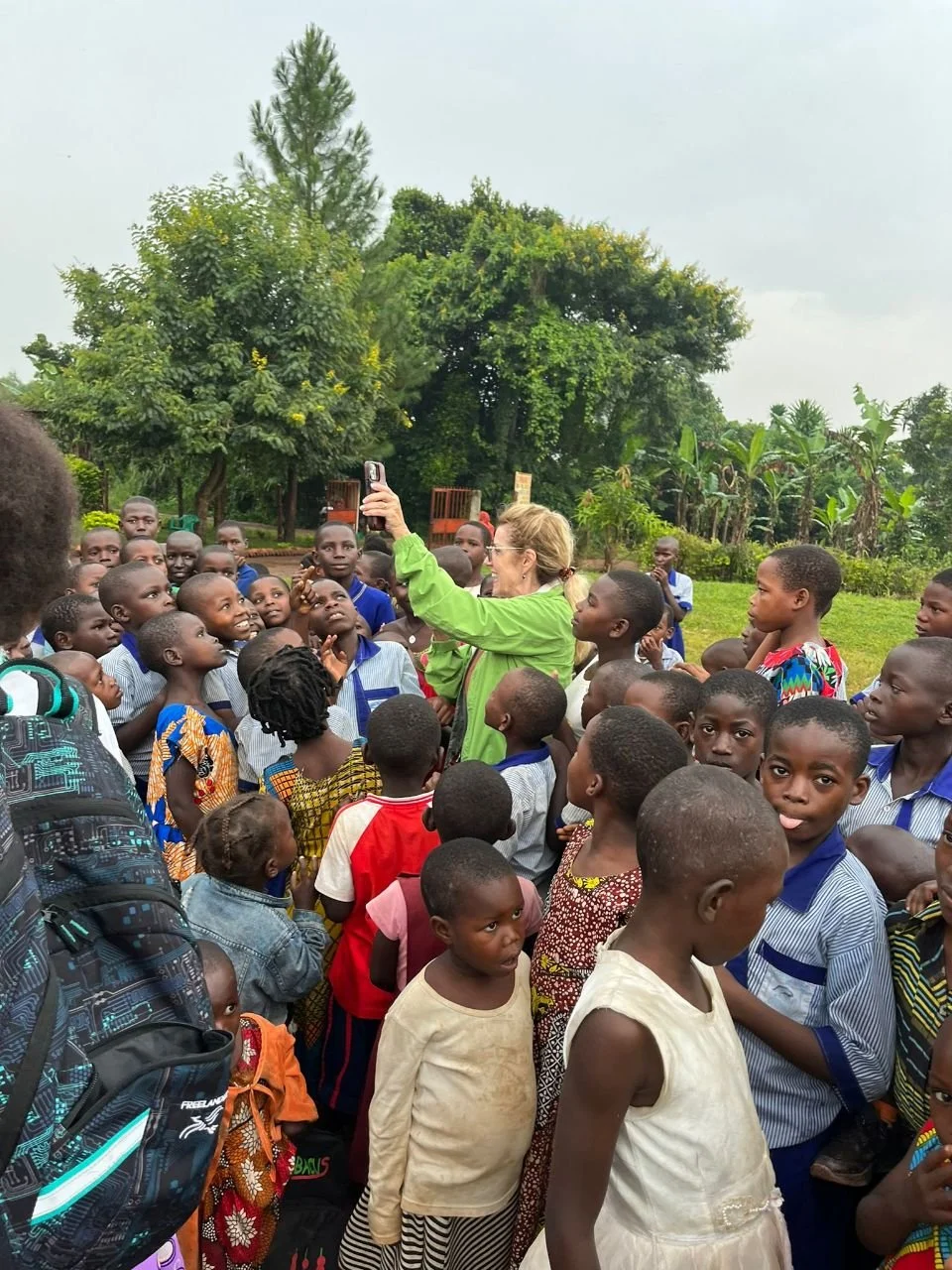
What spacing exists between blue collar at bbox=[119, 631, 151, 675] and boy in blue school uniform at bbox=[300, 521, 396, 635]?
4.14 feet

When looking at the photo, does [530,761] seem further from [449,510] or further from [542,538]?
[449,510]

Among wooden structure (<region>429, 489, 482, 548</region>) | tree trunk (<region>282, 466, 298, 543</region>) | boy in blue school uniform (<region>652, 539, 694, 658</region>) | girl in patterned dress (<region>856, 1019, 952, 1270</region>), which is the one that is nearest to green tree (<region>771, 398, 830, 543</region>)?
wooden structure (<region>429, 489, 482, 548</region>)

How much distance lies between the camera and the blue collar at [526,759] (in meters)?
2.83

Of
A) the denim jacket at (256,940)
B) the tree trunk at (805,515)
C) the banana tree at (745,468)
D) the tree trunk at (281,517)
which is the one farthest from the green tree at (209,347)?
the denim jacket at (256,940)

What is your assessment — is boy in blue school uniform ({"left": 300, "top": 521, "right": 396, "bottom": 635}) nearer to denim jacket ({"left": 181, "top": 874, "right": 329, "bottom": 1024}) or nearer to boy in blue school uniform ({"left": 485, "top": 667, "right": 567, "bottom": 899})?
boy in blue school uniform ({"left": 485, "top": 667, "right": 567, "bottom": 899})

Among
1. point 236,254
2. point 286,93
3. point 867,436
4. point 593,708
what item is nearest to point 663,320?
point 867,436

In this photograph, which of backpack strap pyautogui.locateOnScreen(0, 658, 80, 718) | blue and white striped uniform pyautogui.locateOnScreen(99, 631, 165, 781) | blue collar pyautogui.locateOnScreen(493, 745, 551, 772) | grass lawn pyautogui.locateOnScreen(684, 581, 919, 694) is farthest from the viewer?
grass lawn pyautogui.locateOnScreen(684, 581, 919, 694)

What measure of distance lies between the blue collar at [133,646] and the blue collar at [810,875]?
2597 mm

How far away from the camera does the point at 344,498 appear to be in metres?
21.7

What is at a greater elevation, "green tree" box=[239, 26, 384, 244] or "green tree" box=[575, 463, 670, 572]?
"green tree" box=[239, 26, 384, 244]

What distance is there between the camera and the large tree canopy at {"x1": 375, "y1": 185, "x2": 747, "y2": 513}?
22641mm

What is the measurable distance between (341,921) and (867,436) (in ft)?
63.4

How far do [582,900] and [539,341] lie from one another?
860 inches

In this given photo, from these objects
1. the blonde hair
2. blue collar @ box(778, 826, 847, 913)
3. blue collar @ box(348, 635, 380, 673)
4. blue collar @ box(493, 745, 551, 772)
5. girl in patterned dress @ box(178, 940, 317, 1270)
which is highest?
the blonde hair
